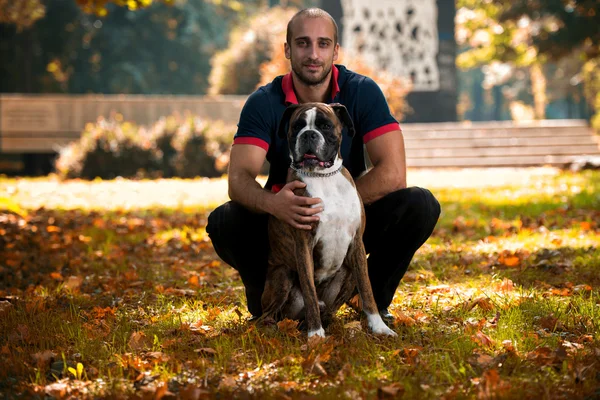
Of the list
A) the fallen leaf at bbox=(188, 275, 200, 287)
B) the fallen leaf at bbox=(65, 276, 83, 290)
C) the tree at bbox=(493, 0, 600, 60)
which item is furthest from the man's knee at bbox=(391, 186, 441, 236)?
the tree at bbox=(493, 0, 600, 60)

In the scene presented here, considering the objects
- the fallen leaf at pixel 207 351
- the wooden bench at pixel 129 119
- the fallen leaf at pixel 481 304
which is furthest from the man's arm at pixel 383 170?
the wooden bench at pixel 129 119

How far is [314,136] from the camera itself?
150 inches

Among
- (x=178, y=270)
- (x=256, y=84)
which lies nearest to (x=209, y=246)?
(x=178, y=270)

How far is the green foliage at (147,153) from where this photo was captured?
18516mm

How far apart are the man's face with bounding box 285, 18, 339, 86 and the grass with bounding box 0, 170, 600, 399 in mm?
1473

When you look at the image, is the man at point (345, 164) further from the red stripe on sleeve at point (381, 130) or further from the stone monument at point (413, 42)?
the stone monument at point (413, 42)

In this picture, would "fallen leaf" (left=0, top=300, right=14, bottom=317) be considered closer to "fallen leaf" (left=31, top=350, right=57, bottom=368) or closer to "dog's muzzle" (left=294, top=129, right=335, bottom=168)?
"fallen leaf" (left=31, top=350, right=57, bottom=368)

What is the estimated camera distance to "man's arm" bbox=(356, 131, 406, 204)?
446 centimetres

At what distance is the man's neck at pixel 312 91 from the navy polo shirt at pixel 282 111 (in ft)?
0.12

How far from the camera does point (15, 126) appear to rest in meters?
21.9

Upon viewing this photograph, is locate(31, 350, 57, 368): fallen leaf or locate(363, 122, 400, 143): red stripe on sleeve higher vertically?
locate(363, 122, 400, 143): red stripe on sleeve

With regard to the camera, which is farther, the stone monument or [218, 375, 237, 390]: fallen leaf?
the stone monument

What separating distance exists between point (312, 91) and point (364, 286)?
122cm

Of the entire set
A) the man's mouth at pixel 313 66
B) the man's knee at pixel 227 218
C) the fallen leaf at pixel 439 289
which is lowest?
the fallen leaf at pixel 439 289
